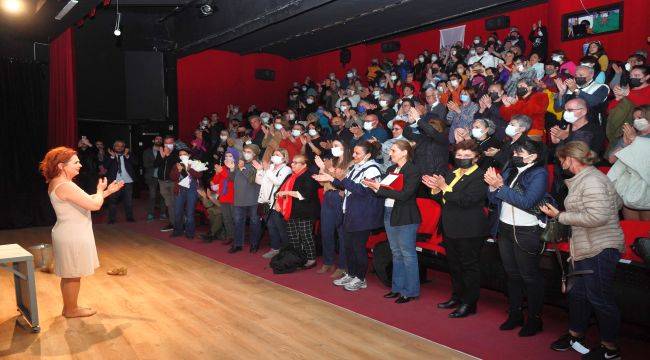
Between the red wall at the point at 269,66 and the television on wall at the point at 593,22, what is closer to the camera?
the television on wall at the point at 593,22

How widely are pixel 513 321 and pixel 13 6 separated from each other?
26.8ft

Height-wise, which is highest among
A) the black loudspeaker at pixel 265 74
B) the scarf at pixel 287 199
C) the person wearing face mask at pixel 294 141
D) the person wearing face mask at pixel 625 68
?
the black loudspeaker at pixel 265 74

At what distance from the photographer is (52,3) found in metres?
7.46

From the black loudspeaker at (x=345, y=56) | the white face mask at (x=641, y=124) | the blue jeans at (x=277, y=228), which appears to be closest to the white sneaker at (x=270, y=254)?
the blue jeans at (x=277, y=228)

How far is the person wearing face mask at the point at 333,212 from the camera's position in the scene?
18.1 ft

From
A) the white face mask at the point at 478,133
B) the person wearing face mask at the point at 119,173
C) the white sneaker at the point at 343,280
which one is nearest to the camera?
the white face mask at the point at 478,133

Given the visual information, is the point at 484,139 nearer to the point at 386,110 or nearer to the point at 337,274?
the point at 337,274

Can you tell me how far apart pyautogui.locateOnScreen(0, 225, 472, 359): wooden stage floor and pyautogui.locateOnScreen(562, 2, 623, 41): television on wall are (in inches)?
310

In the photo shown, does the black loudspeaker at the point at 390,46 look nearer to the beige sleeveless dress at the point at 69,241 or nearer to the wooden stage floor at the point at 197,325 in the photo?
the wooden stage floor at the point at 197,325

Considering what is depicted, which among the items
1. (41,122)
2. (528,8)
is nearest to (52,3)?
(41,122)

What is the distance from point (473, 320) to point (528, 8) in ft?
29.4

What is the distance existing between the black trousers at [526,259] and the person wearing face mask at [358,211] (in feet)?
4.66

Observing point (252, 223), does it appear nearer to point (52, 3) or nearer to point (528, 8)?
point (52, 3)

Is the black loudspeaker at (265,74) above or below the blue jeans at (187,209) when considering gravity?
above
